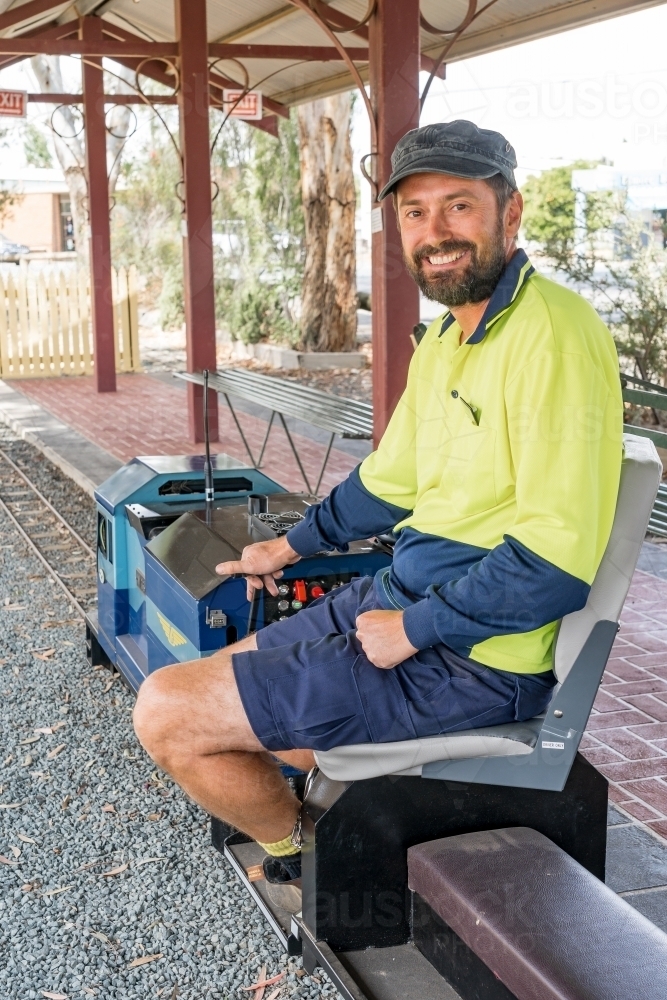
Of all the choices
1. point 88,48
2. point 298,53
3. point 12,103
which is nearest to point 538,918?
point 298,53

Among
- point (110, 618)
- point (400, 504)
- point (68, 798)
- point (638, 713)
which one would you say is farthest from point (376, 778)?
point (110, 618)

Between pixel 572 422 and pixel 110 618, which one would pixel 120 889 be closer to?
pixel 110 618

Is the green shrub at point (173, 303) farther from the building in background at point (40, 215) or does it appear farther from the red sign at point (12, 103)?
the building in background at point (40, 215)

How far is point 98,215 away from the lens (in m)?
13.3

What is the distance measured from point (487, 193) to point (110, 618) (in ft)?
8.60

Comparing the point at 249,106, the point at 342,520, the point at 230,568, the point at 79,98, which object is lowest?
the point at 230,568

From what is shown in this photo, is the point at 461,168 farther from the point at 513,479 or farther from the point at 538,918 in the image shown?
the point at 538,918

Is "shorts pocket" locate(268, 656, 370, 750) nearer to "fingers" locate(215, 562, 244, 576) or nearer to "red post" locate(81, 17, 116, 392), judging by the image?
"fingers" locate(215, 562, 244, 576)

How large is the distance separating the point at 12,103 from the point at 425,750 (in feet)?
38.1

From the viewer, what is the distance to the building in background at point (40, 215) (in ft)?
149

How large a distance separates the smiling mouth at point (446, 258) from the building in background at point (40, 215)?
145ft

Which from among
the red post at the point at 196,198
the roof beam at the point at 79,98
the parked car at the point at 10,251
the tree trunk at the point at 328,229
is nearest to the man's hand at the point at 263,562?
the red post at the point at 196,198

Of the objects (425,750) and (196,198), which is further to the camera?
(196,198)

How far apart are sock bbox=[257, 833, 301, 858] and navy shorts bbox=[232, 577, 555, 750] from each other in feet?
1.16
